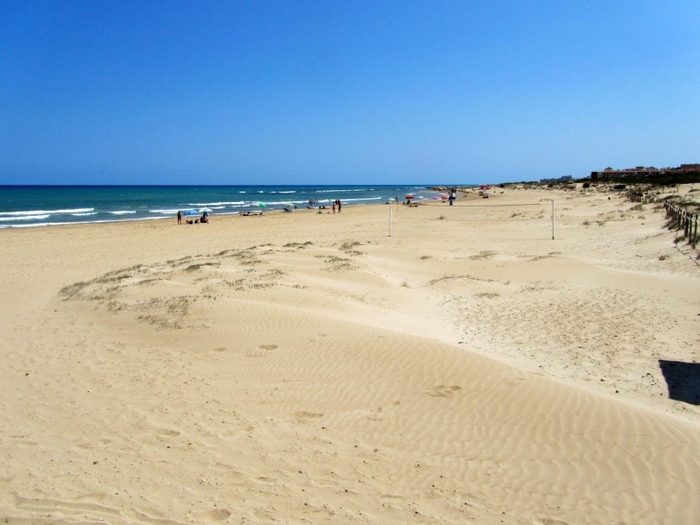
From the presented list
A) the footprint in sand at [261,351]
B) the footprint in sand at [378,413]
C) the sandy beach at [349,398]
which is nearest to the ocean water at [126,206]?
the sandy beach at [349,398]

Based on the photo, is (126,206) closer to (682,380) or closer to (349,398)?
(349,398)

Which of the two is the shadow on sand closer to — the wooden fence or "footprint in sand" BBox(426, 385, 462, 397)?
"footprint in sand" BBox(426, 385, 462, 397)

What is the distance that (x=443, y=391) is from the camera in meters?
6.02

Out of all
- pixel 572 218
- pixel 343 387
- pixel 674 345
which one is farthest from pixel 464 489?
pixel 572 218

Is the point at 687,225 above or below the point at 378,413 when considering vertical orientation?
above

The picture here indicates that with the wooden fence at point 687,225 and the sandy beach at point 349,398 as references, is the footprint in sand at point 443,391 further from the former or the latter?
the wooden fence at point 687,225

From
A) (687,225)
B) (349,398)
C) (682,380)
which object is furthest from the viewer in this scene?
(687,225)

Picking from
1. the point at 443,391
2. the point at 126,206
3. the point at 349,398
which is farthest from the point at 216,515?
the point at 126,206

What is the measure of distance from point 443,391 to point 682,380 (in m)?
3.36

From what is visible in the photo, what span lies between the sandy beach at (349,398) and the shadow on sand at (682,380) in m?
0.04

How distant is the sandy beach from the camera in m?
4.05

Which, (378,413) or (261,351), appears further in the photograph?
(261,351)

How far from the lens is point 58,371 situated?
7031 millimetres

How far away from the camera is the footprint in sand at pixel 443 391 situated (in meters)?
5.94
